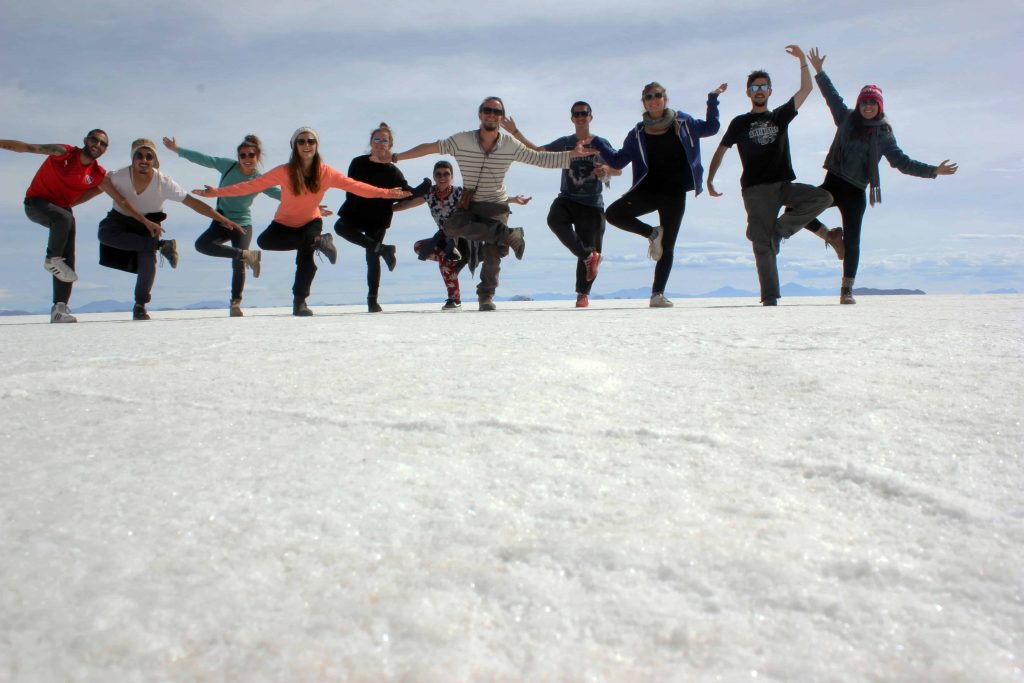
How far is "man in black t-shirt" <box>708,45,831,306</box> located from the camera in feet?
19.1

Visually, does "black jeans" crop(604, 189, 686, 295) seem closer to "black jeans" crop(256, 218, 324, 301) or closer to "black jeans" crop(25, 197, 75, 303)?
"black jeans" crop(256, 218, 324, 301)

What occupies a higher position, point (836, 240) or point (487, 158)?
point (487, 158)

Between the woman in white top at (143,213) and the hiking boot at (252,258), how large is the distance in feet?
1.40

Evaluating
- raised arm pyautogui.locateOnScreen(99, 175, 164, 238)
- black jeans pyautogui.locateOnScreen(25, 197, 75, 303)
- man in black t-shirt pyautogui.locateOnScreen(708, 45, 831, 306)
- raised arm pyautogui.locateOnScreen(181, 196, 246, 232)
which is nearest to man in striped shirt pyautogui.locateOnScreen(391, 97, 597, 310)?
man in black t-shirt pyautogui.locateOnScreen(708, 45, 831, 306)

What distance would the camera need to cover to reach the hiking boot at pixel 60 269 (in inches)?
233

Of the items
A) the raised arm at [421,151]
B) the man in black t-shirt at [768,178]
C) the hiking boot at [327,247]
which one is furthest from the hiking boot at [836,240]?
the hiking boot at [327,247]

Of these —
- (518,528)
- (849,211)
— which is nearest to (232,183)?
(849,211)

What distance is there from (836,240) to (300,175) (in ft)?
14.8

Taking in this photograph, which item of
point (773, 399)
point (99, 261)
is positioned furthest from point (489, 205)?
point (773, 399)

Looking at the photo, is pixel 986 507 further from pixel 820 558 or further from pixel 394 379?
pixel 394 379

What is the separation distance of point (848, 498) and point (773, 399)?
24.1 inches

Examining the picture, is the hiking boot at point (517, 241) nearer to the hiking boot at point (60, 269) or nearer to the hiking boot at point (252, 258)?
the hiking boot at point (252, 258)

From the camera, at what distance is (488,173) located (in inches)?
248

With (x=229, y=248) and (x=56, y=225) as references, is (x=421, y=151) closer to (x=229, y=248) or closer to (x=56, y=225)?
(x=229, y=248)
